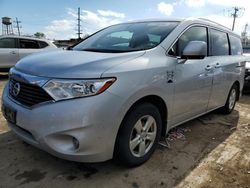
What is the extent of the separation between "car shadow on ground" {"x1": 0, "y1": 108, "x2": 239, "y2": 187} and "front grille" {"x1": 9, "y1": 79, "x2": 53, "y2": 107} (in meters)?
0.74

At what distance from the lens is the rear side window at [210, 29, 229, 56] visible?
3.87 metres

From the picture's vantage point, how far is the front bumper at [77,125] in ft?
6.73

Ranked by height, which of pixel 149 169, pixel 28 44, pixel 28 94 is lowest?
pixel 149 169

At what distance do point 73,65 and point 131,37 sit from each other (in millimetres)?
1157

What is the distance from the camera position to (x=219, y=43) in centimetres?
409

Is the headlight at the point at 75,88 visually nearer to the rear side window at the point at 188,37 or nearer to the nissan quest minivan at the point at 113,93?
the nissan quest minivan at the point at 113,93

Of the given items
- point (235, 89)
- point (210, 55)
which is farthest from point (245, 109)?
point (210, 55)

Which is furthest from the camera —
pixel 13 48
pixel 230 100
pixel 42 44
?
pixel 42 44

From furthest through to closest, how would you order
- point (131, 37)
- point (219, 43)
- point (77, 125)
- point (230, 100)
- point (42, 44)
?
point (42, 44) → point (230, 100) → point (219, 43) → point (131, 37) → point (77, 125)

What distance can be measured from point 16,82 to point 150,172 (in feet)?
5.48

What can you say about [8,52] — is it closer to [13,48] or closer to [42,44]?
[13,48]

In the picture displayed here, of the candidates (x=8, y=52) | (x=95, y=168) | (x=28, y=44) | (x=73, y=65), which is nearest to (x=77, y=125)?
(x=73, y=65)

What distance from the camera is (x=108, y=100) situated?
211 centimetres

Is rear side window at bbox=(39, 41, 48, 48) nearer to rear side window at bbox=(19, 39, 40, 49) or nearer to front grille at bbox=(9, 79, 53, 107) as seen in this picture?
rear side window at bbox=(19, 39, 40, 49)
